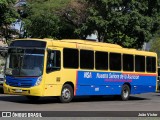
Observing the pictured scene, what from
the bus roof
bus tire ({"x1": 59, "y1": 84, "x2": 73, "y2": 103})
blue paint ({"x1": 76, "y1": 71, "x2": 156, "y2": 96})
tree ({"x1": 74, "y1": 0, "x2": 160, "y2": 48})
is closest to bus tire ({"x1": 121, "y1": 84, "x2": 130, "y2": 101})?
blue paint ({"x1": 76, "y1": 71, "x2": 156, "y2": 96})

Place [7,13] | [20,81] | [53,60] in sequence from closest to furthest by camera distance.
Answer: [20,81] < [53,60] < [7,13]

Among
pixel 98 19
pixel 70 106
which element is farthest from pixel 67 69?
pixel 98 19

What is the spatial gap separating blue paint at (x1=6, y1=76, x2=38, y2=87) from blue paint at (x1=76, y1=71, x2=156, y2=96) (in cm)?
271

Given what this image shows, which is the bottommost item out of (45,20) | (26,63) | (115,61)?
(26,63)

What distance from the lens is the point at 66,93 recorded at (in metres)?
20.9

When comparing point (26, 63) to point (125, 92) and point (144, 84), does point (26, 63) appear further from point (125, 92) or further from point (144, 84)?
point (144, 84)

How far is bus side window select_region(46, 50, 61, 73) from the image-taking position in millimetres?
19953

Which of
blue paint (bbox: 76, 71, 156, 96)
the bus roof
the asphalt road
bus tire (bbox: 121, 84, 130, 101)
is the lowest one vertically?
the asphalt road

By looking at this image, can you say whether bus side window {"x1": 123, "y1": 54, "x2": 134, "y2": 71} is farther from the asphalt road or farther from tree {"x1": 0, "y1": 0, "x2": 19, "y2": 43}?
tree {"x1": 0, "y1": 0, "x2": 19, "y2": 43}

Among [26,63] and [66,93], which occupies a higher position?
[26,63]

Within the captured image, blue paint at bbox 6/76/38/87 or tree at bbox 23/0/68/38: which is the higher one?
tree at bbox 23/0/68/38

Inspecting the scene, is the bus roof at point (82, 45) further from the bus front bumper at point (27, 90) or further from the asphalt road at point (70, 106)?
the asphalt road at point (70, 106)

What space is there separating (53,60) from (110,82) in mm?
4678

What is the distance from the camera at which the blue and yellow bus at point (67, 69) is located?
64.8 ft
